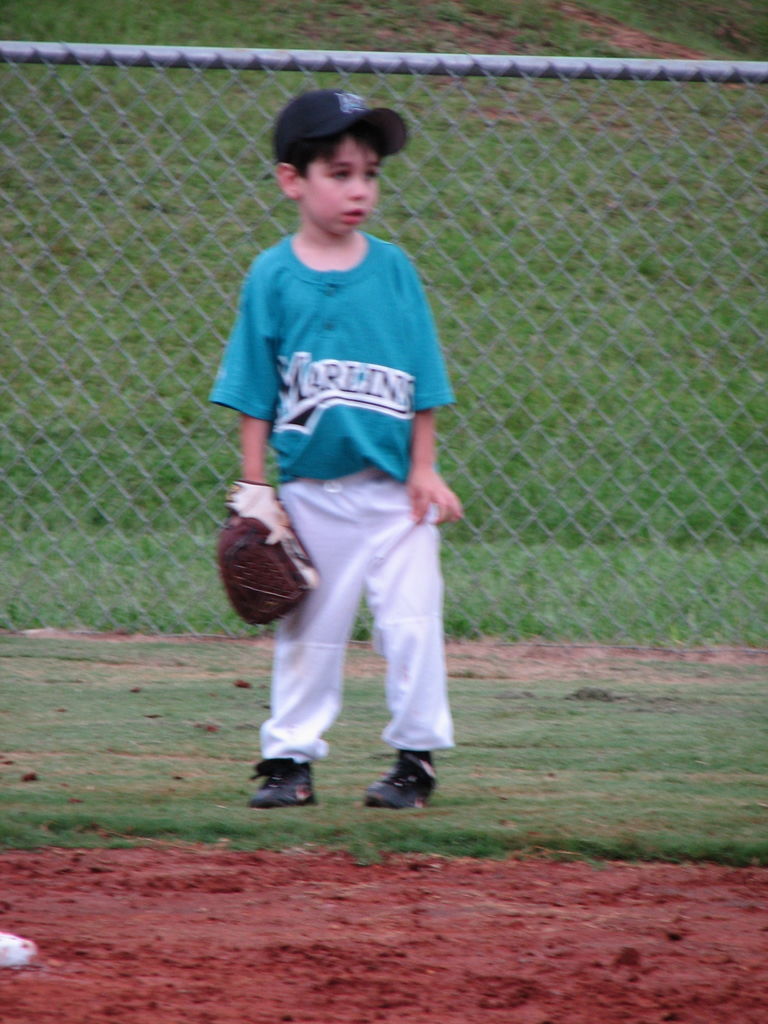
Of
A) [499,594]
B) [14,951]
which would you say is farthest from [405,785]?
[499,594]

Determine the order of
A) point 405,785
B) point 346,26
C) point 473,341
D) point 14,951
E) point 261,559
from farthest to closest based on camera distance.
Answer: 1. point 346,26
2. point 473,341
3. point 405,785
4. point 261,559
5. point 14,951

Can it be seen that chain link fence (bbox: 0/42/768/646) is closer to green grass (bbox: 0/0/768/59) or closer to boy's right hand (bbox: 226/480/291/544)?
green grass (bbox: 0/0/768/59)

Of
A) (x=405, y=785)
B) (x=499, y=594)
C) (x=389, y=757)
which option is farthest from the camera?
(x=499, y=594)

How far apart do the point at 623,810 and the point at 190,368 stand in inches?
215

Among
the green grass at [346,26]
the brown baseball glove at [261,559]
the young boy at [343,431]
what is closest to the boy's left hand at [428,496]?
the young boy at [343,431]

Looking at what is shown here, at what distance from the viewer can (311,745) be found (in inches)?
112

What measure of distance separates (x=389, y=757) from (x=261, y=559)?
815 mm

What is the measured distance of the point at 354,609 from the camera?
9.45 feet

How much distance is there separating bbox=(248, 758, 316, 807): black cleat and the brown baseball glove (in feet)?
1.00

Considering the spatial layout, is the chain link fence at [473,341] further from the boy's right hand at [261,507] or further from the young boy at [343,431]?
the boy's right hand at [261,507]

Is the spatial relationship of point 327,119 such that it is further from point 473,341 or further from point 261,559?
point 473,341

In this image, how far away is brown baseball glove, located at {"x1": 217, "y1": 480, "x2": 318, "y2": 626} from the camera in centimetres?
272

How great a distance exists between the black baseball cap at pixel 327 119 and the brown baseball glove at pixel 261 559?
69cm

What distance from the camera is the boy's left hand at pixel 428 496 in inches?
110
